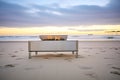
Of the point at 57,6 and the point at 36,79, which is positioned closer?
the point at 36,79

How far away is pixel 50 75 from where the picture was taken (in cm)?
309

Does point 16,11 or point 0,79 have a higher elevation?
point 16,11

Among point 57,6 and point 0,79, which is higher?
point 57,6

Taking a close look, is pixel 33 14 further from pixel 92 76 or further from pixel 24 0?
pixel 92 76

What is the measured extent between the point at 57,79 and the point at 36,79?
426 millimetres

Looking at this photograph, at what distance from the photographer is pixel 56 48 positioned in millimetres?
5062

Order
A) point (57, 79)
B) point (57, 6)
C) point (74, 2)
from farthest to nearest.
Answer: point (57, 6)
point (74, 2)
point (57, 79)

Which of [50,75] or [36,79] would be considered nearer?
[36,79]

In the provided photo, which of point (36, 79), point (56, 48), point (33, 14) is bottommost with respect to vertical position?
point (36, 79)

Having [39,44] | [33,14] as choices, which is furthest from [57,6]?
[39,44]

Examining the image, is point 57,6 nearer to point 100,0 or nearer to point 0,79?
point 100,0

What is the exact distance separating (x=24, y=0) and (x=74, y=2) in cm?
367

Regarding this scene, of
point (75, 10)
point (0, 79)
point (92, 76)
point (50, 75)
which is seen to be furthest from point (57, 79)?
point (75, 10)

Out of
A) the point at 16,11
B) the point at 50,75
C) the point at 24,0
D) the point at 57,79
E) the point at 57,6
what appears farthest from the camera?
the point at 16,11
